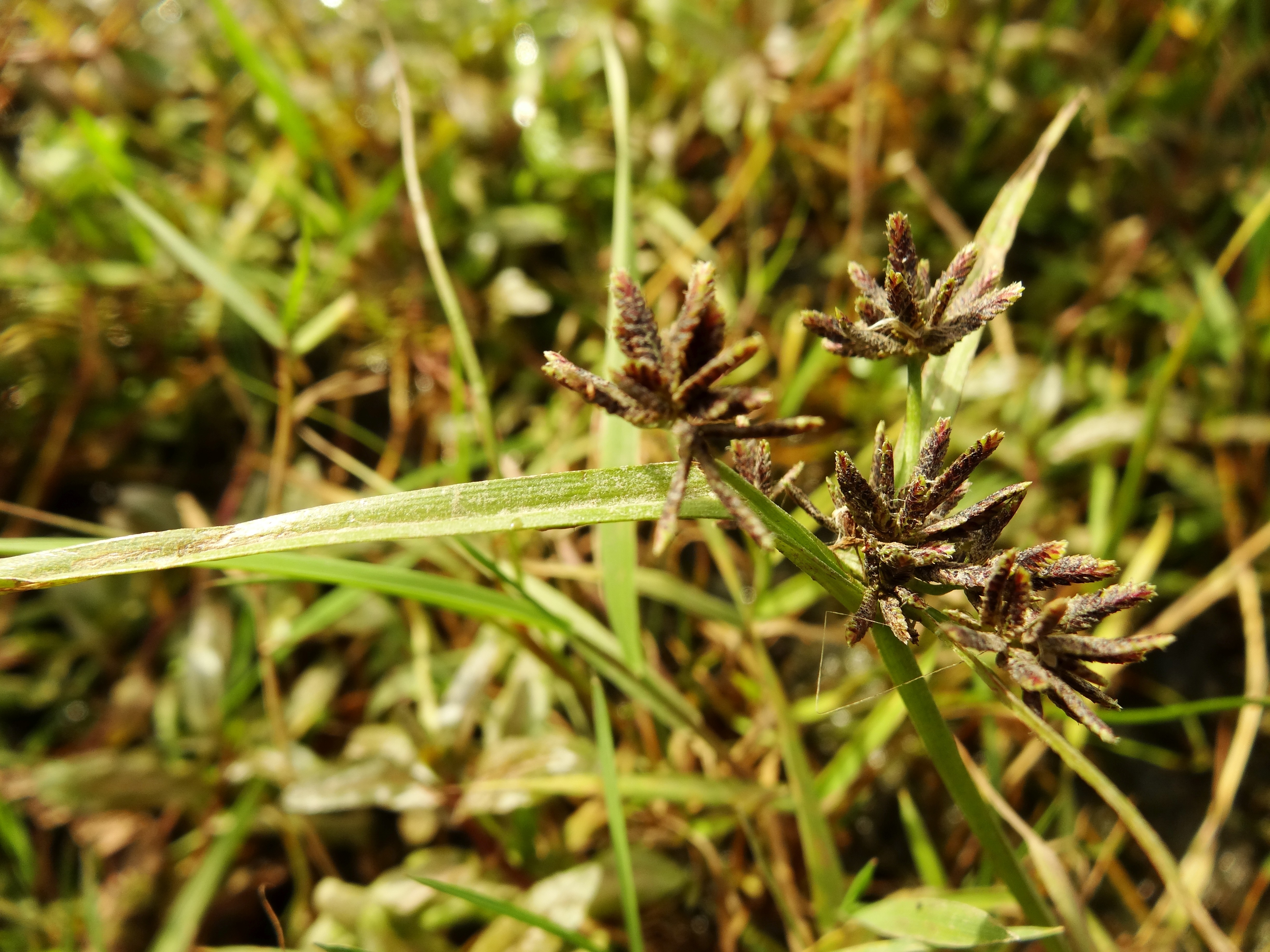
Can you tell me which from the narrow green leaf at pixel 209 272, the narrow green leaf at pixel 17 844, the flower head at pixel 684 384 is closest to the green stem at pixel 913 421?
the flower head at pixel 684 384

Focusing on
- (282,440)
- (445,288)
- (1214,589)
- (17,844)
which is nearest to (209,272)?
(282,440)

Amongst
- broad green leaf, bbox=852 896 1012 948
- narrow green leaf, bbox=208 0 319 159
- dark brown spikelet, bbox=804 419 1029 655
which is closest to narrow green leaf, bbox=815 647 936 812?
broad green leaf, bbox=852 896 1012 948

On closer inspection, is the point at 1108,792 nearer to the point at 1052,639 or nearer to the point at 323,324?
the point at 1052,639

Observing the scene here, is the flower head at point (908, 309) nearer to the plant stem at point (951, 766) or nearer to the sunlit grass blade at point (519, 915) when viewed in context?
the plant stem at point (951, 766)

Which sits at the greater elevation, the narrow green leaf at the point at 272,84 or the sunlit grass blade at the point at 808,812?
the narrow green leaf at the point at 272,84

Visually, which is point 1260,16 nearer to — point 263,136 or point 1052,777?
point 1052,777
